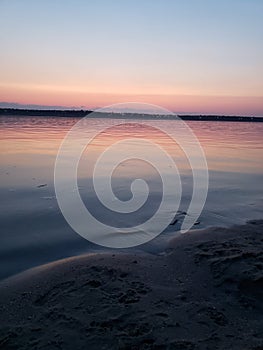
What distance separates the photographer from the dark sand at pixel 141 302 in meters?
3.25

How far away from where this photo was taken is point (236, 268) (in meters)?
4.65

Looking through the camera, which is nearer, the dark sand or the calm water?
the dark sand

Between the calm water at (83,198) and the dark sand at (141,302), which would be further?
the calm water at (83,198)

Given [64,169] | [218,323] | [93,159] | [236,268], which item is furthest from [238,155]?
[218,323]

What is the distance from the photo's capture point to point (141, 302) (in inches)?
153

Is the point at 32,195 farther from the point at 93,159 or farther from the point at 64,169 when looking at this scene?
the point at 93,159

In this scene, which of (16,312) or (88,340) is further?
(16,312)

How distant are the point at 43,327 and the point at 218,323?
6.31ft

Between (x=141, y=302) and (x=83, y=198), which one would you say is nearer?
(x=141, y=302)

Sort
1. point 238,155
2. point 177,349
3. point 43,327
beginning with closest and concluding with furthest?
point 177,349 → point 43,327 → point 238,155

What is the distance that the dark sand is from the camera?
3254 millimetres

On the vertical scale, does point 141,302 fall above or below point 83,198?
below

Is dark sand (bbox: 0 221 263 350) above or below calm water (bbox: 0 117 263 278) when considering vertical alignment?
below

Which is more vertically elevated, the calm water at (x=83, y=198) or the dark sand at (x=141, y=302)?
the calm water at (x=83, y=198)
